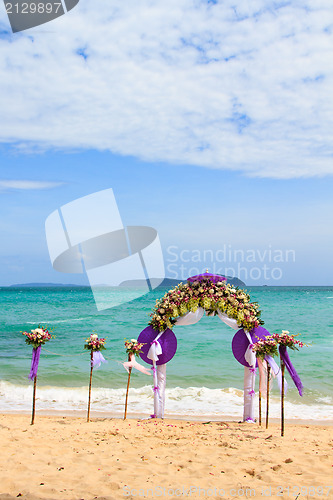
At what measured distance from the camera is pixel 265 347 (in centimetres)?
978

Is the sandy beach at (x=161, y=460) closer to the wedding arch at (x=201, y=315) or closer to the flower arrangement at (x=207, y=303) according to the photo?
the wedding arch at (x=201, y=315)

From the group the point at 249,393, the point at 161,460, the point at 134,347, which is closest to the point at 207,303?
the point at 134,347

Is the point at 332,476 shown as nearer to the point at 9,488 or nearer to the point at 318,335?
the point at 9,488

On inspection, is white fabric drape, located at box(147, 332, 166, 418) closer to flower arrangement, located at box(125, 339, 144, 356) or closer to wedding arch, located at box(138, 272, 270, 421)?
wedding arch, located at box(138, 272, 270, 421)

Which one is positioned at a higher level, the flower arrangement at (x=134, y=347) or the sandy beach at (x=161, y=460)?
the flower arrangement at (x=134, y=347)

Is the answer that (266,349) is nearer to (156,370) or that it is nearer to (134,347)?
(156,370)

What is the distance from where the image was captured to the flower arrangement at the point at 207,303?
10.8 metres

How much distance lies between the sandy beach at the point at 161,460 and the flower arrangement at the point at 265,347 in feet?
5.81

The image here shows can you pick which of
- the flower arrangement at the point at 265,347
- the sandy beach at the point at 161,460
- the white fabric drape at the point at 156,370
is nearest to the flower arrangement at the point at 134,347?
the white fabric drape at the point at 156,370

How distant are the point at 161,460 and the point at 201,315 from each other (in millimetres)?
3975

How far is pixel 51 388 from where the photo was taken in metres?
15.5

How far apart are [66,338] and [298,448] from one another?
22327 mm

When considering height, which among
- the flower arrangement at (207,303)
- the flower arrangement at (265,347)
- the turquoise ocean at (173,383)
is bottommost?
the turquoise ocean at (173,383)

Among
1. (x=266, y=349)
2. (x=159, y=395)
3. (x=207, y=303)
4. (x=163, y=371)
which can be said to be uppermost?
(x=207, y=303)
